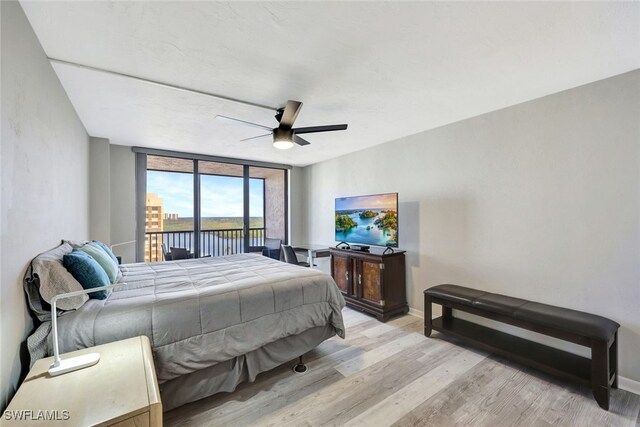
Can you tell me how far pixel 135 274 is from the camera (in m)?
2.62

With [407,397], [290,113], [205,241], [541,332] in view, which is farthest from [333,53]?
[205,241]

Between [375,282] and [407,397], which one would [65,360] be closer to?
[407,397]

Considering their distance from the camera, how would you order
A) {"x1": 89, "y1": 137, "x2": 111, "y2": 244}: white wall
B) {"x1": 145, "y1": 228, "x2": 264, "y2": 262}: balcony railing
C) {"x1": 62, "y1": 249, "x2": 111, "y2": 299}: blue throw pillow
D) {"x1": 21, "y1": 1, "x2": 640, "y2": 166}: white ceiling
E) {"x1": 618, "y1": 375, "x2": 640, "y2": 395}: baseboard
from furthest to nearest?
1. {"x1": 145, "y1": 228, "x2": 264, "y2": 262}: balcony railing
2. {"x1": 89, "y1": 137, "x2": 111, "y2": 244}: white wall
3. {"x1": 618, "y1": 375, "x2": 640, "y2": 395}: baseboard
4. {"x1": 62, "y1": 249, "x2": 111, "y2": 299}: blue throw pillow
5. {"x1": 21, "y1": 1, "x2": 640, "y2": 166}: white ceiling

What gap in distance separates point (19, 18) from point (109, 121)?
6.39 ft

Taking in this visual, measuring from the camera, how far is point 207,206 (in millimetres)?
Result: 5129

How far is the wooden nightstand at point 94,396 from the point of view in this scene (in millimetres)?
949

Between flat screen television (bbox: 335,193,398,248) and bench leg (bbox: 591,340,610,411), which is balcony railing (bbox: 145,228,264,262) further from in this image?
bench leg (bbox: 591,340,610,411)

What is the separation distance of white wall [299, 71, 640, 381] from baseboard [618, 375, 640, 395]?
0.05m

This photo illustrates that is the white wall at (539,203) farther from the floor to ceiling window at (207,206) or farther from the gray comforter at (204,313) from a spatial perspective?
the floor to ceiling window at (207,206)

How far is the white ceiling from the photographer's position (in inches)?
58.5

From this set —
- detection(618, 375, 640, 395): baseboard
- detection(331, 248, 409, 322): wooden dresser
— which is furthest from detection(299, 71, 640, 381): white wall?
detection(331, 248, 409, 322): wooden dresser

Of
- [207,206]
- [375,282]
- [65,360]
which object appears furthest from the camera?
[207,206]

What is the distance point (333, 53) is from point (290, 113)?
2.21 feet

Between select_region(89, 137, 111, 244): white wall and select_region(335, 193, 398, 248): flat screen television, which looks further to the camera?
select_region(89, 137, 111, 244): white wall
